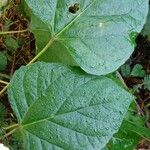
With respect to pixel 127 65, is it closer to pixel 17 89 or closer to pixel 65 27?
pixel 65 27

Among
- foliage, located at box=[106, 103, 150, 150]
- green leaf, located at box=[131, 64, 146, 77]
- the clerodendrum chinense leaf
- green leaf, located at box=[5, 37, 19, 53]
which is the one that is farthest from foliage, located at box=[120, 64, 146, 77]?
the clerodendrum chinense leaf

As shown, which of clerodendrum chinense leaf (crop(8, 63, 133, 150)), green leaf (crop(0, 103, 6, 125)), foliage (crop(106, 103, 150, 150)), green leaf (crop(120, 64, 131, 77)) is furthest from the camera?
green leaf (crop(120, 64, 131, 77))

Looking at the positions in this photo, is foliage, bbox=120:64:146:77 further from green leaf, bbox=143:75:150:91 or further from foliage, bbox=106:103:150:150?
foliage, bbox=106:103:150:150

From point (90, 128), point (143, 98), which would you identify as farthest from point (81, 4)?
point (143, 98)

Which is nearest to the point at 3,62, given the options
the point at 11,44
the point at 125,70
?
the point at 11,44

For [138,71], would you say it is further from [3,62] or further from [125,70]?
[3,62]

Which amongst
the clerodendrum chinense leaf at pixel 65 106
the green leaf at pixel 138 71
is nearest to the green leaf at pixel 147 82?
the green leaf at pixel 138 71

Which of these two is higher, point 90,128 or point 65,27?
point 65,27
